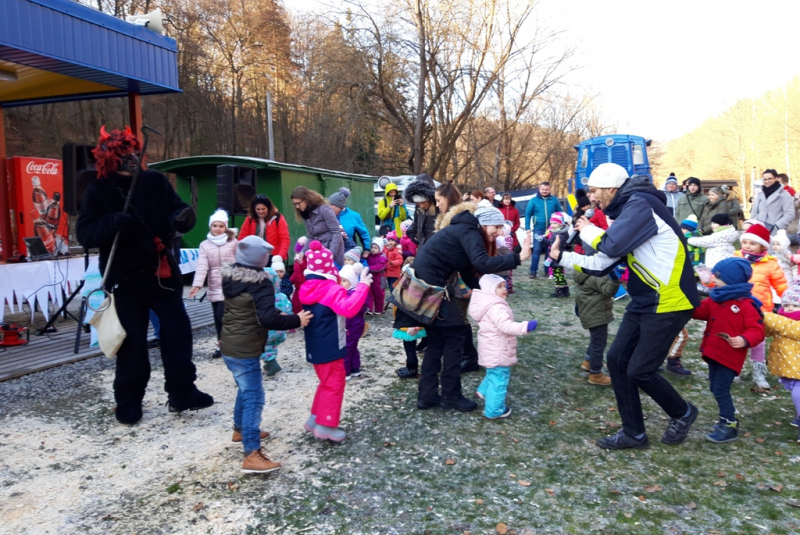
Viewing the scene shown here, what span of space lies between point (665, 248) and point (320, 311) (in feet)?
7.61

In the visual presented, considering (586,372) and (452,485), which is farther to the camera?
(586,372)

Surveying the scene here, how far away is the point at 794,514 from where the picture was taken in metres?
3.14

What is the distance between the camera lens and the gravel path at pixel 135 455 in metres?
3.27

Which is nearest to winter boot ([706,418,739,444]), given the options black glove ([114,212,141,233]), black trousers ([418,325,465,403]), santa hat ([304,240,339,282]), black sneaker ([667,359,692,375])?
black sneaker ([667,359,692,375])

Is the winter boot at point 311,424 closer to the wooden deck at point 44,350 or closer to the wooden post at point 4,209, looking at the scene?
the wooden deck at point 44,350

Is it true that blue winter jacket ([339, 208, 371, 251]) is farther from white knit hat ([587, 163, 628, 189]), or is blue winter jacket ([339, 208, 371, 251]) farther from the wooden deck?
white knit hat ([587, 163, 628, 189])

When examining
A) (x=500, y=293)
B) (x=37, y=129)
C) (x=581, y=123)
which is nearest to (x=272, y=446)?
(x=500, y=293)

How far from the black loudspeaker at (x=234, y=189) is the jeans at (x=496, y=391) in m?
4.40

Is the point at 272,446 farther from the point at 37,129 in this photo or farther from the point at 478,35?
the point at 37,129

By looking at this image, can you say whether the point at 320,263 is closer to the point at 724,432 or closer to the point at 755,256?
the point at 724,432

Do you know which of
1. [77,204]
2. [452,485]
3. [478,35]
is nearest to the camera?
[452,485]

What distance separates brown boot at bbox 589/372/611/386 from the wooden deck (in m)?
5.41

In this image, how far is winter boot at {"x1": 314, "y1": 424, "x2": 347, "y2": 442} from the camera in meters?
4.16

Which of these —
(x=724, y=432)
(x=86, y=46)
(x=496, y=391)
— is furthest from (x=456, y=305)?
(x=86, y=46)
